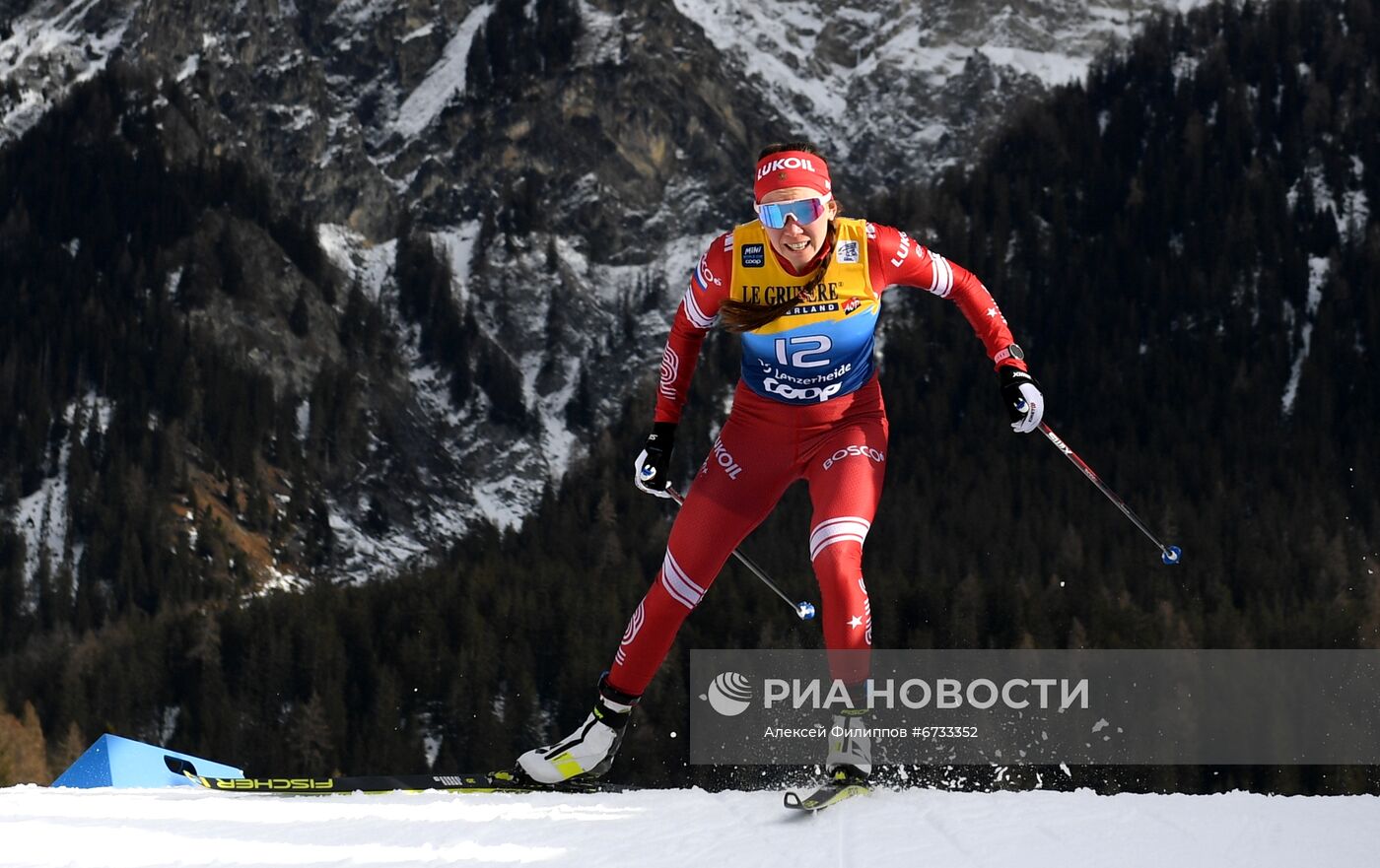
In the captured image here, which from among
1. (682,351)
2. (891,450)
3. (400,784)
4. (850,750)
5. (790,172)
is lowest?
(891,450)

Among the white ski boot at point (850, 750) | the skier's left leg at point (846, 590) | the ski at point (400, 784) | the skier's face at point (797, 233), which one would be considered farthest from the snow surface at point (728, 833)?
the skier's face at point (797, 233)

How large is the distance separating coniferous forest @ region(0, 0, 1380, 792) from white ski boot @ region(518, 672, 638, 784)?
26.7 meters

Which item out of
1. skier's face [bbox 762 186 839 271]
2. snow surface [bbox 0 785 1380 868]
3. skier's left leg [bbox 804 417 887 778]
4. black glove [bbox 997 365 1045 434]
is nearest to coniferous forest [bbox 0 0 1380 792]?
black glove [bbox 997 365 1045 434]

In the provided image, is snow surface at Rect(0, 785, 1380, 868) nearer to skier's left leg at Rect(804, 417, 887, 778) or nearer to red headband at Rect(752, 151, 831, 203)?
skier's left leg at Rect(804, 417, 887, 778)

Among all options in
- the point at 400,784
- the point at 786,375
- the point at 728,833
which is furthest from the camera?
the point at 400,784

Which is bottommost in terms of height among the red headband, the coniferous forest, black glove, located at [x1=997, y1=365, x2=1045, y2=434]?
the coniferous forest

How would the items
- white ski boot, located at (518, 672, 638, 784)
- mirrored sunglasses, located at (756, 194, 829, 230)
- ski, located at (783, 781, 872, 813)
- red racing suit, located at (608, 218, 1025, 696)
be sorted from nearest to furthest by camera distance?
ski, located at (783, 781, 872, 813) → mirrored sunglasses, located at (756, 194, 829, 230) → red racing suit, located at (608, 218, 1025, 696) → white ski boot, located at (518, 672, 638, 784)

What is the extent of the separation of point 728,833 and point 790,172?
2805 mm

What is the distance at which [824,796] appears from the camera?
654 cm

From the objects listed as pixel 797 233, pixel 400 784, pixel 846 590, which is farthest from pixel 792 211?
pixel 400 784

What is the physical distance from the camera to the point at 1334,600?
233 feet

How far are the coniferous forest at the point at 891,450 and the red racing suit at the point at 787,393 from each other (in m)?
27.0

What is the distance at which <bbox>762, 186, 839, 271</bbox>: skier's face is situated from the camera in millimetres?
7184

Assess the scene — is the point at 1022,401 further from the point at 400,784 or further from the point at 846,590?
the point at 400,784
